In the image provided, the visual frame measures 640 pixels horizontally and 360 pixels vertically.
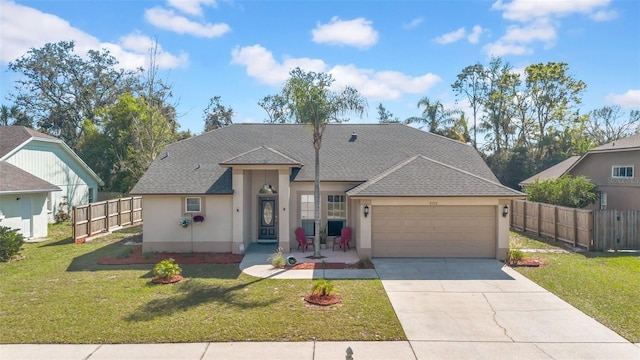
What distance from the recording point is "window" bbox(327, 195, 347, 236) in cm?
1523

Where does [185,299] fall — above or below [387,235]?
below

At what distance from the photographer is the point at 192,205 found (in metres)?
14.4

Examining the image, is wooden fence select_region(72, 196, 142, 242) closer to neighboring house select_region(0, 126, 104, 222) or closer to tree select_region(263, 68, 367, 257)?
neighboring house select_region(0, 126, 104, 222)

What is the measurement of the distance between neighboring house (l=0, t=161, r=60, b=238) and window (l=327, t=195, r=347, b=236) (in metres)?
13.7

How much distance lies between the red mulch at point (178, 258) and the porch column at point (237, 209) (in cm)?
55

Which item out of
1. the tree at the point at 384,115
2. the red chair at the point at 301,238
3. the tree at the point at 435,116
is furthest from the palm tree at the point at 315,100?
the tree at the point at 384,115

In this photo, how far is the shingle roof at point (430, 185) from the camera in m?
12.8

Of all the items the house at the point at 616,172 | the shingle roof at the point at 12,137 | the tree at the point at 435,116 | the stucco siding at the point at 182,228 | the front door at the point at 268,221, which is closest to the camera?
the stucco siding at the point at 182,228

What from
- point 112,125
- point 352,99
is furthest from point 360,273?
point 112,125

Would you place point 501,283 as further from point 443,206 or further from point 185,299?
point 185,299

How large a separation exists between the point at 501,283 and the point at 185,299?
8670 millimetres

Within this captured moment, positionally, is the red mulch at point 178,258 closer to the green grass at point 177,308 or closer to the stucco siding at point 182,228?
the stucco siding at point 182,228

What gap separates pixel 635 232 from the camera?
14.7 metres

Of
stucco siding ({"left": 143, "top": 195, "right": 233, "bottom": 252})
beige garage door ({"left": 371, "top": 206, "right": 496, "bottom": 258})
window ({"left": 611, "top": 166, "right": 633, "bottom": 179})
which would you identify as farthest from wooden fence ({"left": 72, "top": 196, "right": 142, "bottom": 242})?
window ({"left": 611, "top": 166, "right": 633, "bottom": 179})
